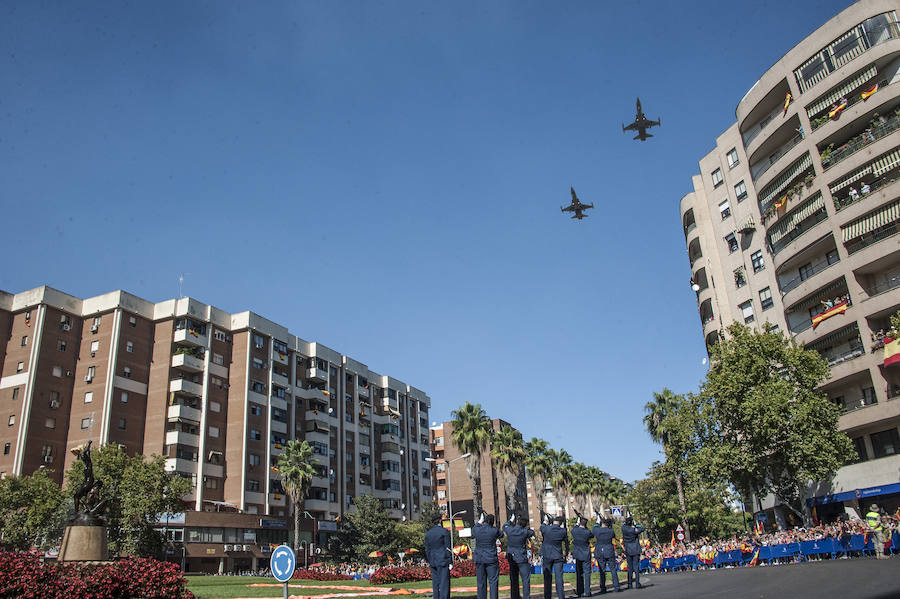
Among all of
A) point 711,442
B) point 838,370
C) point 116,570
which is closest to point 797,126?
point 838,370

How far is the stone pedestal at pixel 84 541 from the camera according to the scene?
64.3ft

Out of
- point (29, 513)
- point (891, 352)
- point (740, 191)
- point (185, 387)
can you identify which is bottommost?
point (29, 513)

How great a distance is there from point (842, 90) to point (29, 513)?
61.3 meters

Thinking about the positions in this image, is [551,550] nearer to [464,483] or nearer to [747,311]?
[747,311]

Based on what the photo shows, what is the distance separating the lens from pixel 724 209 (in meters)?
57.4

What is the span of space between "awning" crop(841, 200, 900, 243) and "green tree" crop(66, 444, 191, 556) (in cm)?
4721

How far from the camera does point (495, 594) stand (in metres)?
13.5

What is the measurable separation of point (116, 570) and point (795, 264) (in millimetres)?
47045

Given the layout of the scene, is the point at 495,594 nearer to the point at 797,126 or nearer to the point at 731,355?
the point at 731,355

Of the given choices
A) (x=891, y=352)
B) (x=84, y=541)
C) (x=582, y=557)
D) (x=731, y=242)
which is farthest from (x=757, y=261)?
(x=84, y=541)

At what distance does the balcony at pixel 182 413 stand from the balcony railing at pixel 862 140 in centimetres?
5504

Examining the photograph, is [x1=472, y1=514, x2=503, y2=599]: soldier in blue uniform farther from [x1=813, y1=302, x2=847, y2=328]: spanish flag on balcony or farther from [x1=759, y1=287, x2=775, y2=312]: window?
[x1=759, y1=287, x2=775, y2=312]: window

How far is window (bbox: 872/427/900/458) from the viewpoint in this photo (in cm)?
3947

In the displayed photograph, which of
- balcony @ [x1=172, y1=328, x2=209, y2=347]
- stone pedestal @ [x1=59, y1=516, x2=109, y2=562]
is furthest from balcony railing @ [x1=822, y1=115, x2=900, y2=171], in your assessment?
balcony @ [x1=172, y1=328, x2=209, y2=347]
